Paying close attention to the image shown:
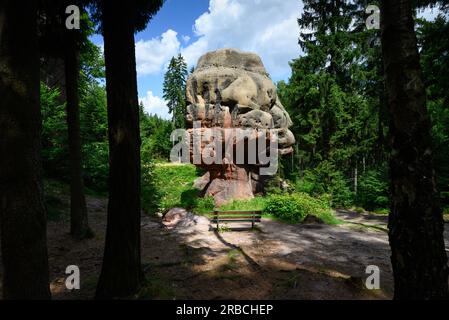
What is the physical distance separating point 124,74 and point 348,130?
20.2 m

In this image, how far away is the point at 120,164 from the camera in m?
4.95

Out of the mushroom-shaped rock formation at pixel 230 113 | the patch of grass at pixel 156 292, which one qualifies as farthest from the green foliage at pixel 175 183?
the patch of grass at pixel 156 292

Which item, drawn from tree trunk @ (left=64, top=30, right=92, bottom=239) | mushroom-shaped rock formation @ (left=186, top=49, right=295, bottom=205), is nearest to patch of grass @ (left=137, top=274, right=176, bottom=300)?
tree trunk @ (left=64, top=30, right=92, bottom=239)

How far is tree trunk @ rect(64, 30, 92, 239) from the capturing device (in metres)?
9.02

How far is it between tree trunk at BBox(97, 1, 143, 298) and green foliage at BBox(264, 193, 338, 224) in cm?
1077

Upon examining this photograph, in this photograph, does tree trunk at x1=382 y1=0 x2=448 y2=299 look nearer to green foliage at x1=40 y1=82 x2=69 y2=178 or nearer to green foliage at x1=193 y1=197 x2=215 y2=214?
green foliage at x1=193 y1=197 x2=215 y2=214

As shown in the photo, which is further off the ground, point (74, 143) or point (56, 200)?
point (74, 143)

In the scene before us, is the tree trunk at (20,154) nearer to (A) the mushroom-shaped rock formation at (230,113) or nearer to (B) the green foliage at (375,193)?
(A) the mushroom-shaped rock formation at (230,113)

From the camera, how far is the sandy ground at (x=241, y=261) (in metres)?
5.66

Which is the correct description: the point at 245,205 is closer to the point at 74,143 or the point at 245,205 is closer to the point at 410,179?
the point at 74,143

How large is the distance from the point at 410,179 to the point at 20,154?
4.63m

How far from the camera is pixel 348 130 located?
21.9 m

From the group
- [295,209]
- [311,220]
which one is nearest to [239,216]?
[295,209]
